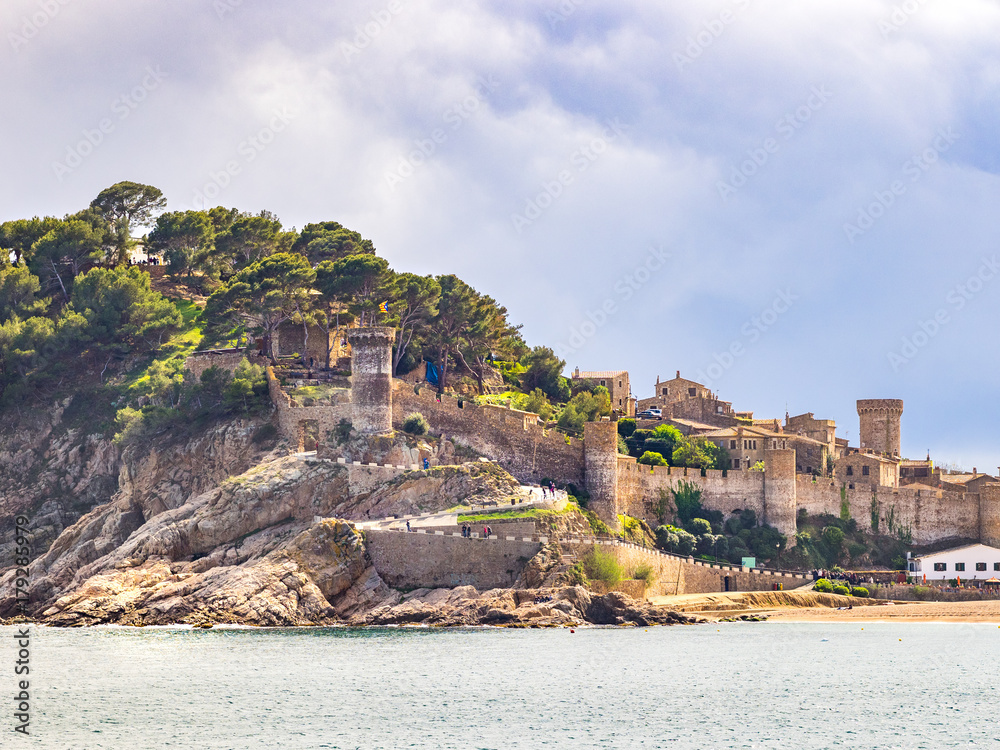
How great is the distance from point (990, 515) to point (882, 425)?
598 inches

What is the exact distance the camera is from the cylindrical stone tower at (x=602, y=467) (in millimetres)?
65125

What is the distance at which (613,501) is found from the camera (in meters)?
65.4

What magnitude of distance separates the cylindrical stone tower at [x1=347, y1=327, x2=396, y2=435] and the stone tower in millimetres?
31303

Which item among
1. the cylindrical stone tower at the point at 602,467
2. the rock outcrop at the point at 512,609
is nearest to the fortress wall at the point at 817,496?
the cylindrical stone tower at the point at 602,467

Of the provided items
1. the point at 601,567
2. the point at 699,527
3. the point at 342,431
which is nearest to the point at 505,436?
the point at 342,431

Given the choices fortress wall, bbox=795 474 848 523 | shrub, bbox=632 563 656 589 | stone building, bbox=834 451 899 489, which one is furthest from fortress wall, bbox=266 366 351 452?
stone building, bbox=834 451 899 489

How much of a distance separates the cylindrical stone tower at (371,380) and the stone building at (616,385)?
73.1 feet

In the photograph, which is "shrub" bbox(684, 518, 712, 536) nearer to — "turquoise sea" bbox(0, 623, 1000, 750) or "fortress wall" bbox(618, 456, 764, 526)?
"fortress wall" bbox(618, 456, 764, 526)

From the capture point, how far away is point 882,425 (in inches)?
3366

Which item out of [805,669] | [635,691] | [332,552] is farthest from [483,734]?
[332,552]

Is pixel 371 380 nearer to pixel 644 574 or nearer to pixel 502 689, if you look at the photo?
pixel 644 574

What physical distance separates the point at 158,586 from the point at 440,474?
Result: 11.8 m

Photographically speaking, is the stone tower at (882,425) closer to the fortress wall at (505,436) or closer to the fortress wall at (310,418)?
the fortress wall at (505,436)

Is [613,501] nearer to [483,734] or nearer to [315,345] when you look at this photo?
[315,345]
